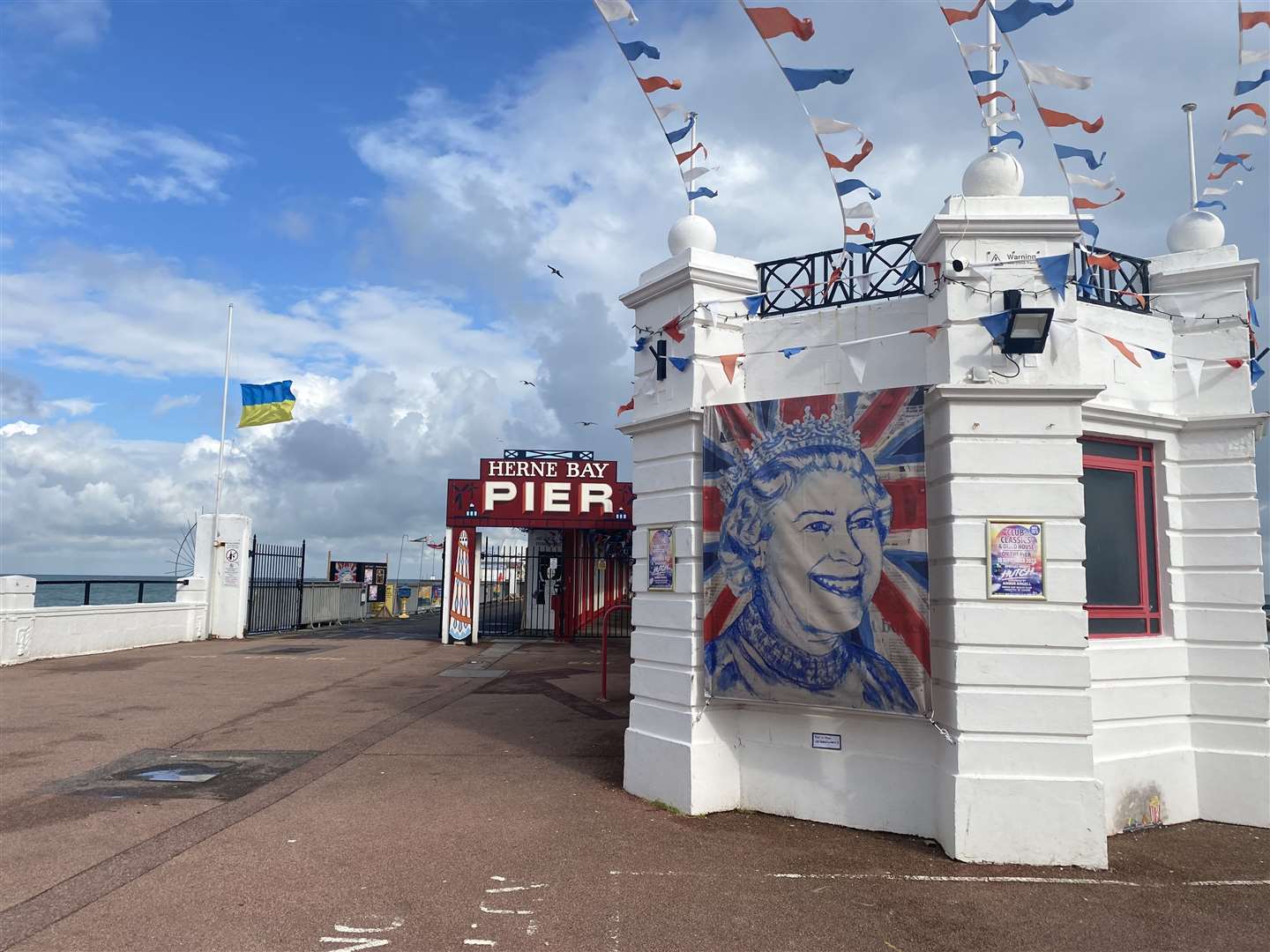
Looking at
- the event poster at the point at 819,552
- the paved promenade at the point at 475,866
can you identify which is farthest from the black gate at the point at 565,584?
the event poster at the point at 819,552

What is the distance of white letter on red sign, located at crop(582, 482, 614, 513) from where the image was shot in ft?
79.6

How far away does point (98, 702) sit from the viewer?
40.9 ft

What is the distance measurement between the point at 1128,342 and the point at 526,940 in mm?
7273

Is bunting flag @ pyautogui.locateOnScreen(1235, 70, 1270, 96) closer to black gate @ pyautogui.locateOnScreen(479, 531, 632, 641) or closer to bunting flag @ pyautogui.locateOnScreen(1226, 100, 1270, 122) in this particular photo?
bunting flag @ pyautogui.locateOnScreen(1226, 100, 1270, 122)

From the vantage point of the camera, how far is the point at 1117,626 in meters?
7.77

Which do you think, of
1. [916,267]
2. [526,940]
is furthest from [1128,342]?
[526,940]

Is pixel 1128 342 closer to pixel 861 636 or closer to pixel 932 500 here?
pixel 932 500

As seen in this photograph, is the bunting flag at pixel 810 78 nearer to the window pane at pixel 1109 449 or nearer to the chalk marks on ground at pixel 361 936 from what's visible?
the window pane at pixel 1109 449

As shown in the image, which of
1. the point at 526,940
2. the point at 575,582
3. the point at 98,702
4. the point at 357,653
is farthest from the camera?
the point at 575,582

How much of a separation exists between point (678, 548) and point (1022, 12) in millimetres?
5115

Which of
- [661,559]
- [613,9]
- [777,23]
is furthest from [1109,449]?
[613,9]

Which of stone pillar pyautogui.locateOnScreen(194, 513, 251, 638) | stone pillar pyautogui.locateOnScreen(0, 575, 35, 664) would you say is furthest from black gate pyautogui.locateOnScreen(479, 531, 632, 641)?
stone pillar pyautogui.locateOnScreen(0, 575, 35, 664)

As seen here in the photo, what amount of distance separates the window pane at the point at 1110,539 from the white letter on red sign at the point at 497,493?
1806cm

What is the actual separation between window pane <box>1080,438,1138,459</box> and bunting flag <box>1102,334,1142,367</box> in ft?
2.49
